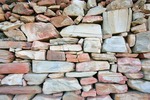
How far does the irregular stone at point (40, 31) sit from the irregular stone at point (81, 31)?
8 cm

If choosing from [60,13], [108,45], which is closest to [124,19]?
[108,45]

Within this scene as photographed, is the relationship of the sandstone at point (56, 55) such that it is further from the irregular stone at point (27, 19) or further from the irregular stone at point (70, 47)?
the irregular stone at point (27, 19)

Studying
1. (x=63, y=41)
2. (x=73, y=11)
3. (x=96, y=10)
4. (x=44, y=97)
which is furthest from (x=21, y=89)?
(x=96, y=10)

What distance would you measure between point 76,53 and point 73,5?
401 mm

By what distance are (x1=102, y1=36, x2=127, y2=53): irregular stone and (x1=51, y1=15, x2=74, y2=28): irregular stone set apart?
1.14ft

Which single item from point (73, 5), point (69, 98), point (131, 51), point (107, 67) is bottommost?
point (69, 98)

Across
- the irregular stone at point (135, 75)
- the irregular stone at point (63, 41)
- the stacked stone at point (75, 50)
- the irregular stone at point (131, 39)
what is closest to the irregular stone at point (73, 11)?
the stacked stone at point (75, 50)

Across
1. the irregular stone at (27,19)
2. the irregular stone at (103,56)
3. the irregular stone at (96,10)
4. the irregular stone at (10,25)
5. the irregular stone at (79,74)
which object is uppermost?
the irregular stone at (96,10)

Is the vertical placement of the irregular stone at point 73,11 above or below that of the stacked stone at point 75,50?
above

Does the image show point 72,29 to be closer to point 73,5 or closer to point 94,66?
point 73,5

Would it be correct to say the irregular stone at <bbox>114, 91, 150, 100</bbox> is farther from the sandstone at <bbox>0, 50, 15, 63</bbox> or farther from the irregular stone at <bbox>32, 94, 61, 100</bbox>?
the sandstone at <bbox>0, 50, 15, 63</bbox>

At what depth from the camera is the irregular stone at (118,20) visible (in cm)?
127

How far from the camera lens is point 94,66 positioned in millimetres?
1270

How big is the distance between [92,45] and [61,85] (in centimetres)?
41
